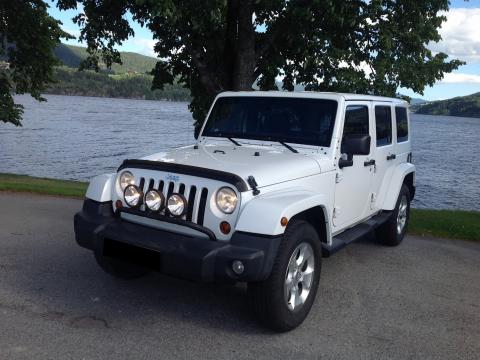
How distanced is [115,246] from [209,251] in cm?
93

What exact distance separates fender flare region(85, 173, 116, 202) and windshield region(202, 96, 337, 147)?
1.48 metres

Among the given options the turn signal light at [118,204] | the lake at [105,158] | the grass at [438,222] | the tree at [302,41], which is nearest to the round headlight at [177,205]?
the turn signal light at [118,204]

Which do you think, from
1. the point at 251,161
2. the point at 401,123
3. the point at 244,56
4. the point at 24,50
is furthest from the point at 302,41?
the point at 24,50

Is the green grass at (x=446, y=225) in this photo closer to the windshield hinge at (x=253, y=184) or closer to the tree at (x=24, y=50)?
the windshield hinge at (x=253, y=184)

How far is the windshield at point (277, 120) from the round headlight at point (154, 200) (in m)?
1.54

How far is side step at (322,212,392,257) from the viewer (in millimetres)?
4640

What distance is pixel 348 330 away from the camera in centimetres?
416

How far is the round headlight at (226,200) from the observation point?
3.90 metres

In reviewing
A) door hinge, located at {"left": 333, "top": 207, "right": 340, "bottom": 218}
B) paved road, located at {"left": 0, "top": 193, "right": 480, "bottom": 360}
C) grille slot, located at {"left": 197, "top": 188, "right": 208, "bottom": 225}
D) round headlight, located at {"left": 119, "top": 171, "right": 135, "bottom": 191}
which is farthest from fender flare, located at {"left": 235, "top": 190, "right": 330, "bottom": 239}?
round headlight, located at {"left": 119, "top": 171, "right": 135, "bottom": 191}

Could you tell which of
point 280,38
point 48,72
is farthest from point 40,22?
point 280,38

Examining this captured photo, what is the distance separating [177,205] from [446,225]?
6095 mm

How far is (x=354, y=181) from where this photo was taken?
5.41 m

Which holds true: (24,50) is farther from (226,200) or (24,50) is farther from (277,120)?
(226,200)

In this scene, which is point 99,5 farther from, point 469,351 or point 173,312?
point 469,351
